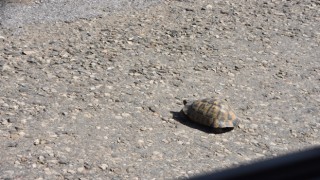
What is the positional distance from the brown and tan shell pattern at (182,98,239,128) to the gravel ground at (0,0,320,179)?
9 cm

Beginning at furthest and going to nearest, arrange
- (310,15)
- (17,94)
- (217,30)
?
(310,15), (217,30), (17,94)

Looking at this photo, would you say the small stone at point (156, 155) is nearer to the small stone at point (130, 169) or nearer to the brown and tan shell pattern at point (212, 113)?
the small stone at point (130, 169)

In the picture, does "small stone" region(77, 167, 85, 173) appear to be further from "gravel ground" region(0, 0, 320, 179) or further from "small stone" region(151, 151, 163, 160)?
"small stone" region(151, 151, 163, 160)

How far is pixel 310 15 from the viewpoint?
24.3 feet

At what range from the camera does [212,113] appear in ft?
15.1

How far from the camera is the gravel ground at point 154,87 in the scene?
4.09 meters

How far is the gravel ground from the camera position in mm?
4086

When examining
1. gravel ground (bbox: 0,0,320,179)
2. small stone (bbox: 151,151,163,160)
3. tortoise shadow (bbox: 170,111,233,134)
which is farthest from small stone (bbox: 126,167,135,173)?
tortoise shadow (bbox: 170,111,233,134)

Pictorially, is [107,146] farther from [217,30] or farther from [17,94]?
[217,30]

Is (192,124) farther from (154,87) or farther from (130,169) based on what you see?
(130,169)

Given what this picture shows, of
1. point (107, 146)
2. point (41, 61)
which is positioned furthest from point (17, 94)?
point (107, 146)

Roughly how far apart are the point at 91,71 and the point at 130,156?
1635 millimetres

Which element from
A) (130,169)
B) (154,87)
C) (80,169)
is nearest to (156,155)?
(130,169)

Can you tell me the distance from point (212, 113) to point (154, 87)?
2.92ft
